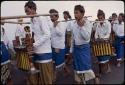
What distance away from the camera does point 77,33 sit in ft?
22.6

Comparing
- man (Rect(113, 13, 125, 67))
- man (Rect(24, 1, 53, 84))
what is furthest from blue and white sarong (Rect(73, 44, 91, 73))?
man (Rect(113, 13, 125, 67))

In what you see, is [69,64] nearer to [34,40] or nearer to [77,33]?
[77,33]

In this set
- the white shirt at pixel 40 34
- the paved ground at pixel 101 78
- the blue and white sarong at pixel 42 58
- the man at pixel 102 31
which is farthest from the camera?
the man at pixel 102 31

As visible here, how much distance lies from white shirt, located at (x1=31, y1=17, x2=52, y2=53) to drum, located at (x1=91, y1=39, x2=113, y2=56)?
249 centimetres

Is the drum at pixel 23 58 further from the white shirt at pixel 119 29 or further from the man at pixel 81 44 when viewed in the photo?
the white shirt at pixel 119 29

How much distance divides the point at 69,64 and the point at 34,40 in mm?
4249

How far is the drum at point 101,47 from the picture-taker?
8.51 meters

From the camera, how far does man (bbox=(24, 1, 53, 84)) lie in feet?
20.2

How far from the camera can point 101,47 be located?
8516 millimetres

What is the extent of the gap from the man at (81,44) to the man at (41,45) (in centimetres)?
82

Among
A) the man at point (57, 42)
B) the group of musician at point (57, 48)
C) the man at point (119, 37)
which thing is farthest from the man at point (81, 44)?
the man at point (119, 37)

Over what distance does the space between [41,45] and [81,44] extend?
41.3 inches

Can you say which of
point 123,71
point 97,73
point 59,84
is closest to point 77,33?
point 59,84

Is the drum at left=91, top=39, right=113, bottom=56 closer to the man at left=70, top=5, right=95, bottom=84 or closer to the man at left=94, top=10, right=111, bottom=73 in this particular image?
the man at left=94, top=10, right=111, bottom=73
